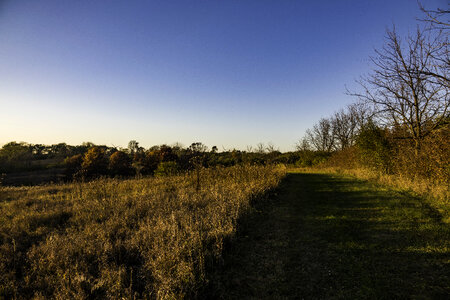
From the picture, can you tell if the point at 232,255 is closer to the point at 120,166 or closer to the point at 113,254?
the point at 113,254

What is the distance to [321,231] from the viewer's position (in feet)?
18.2

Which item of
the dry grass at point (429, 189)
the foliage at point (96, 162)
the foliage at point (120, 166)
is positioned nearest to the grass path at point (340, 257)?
the dry grass at point (429, 189)

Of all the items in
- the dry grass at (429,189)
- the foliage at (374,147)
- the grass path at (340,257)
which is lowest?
the grass path at (340,257)

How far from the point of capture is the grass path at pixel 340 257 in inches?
123

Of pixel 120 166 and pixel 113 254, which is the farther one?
pixel 120 166

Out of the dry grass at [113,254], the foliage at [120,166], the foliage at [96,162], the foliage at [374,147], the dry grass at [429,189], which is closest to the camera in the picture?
the dry grass at [113,254]

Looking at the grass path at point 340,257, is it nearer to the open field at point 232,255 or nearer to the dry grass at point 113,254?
the open field at point 232,255

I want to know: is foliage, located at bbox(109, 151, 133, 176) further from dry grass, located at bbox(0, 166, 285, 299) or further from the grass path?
the grass path

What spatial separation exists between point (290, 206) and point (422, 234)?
4062 mm

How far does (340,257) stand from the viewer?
4113mm

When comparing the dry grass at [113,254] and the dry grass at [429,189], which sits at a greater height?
the dry grass at [429,189]

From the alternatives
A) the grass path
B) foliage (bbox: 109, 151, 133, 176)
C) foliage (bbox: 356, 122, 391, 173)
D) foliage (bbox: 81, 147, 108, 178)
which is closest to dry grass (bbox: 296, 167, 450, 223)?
the grass path

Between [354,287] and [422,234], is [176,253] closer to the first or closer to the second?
[354,287]

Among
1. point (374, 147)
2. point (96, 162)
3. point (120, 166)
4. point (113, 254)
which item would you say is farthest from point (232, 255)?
point (96, 162)
